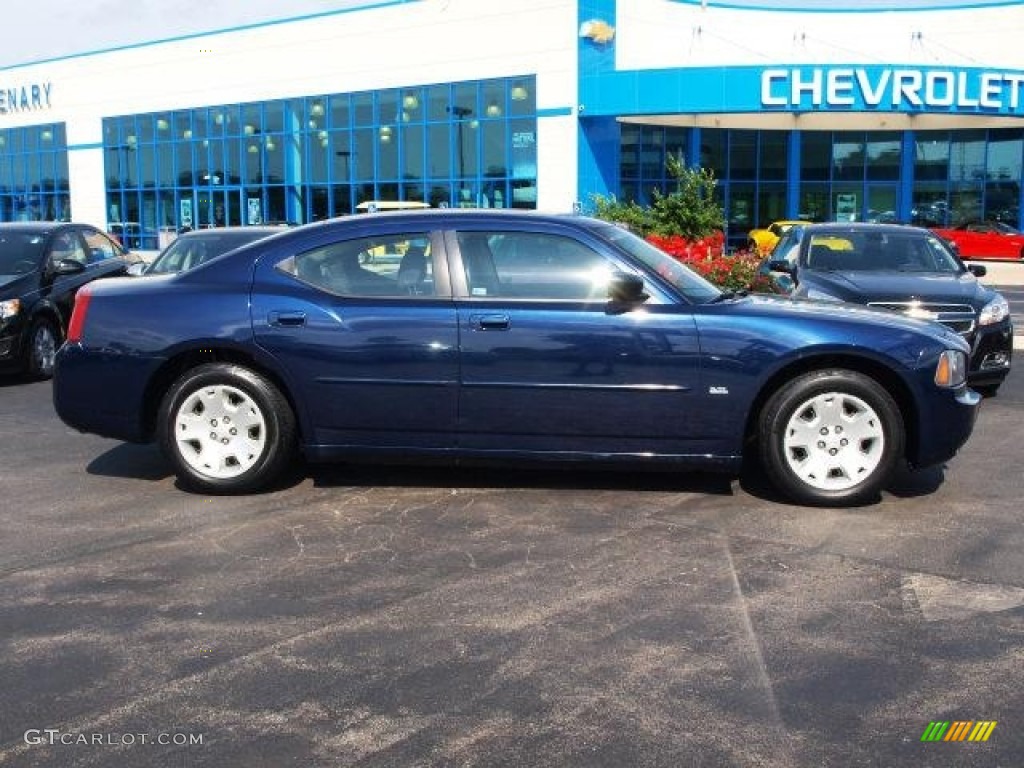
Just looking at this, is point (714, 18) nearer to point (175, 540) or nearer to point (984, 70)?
point (984, 70)

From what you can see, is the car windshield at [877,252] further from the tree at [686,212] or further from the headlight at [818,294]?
the tree at [686,212]

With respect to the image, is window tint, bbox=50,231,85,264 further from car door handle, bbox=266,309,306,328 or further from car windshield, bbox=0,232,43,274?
car door handle, bbox=266,309,306,328

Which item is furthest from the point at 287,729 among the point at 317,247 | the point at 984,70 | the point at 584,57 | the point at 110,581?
the point at 984,70

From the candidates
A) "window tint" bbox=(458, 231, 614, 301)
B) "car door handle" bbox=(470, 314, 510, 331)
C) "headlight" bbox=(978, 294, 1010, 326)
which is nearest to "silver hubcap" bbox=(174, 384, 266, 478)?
"car door handle" bbox=(470, 314, 510, 331)

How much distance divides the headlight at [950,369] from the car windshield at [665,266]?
1.25m

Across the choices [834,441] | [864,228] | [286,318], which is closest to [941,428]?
[834,441]

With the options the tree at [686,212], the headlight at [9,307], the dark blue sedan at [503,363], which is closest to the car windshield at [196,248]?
the headlight at [9,307]

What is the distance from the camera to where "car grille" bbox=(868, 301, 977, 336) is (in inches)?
351

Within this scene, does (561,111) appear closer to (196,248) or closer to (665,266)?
(196,248)

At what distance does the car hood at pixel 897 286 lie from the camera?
9070mm

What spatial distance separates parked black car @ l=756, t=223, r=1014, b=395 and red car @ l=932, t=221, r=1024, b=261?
2440 centimetres

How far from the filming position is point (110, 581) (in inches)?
188

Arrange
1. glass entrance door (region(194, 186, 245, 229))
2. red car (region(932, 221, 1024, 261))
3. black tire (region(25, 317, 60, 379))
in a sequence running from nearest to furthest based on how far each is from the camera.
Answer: black tire (region(25, 317, 60, 379)) < red car (region(932, 221, 1024, 261)) < glass entrance door (region(194, 186, 245, 229))

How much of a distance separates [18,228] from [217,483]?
7185mm
